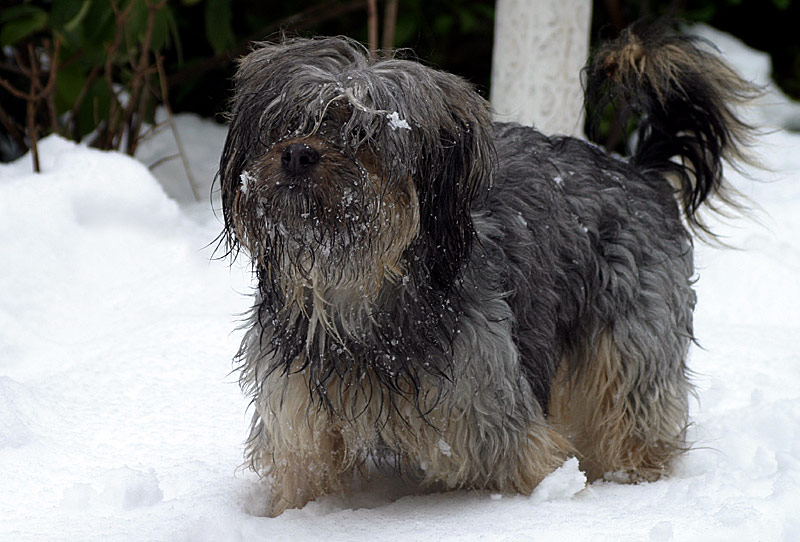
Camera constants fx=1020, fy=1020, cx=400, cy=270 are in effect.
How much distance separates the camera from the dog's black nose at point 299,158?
8.24 ft

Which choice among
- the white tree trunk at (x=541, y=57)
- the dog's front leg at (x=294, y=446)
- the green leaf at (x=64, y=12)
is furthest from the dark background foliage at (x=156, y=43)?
the dog's front leg at (x=294, y=446)

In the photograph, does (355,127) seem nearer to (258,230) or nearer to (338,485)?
(258,230)

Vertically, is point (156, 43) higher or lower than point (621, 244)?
higher

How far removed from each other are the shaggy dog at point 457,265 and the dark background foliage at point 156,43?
0.93 metres

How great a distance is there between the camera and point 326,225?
8.49 feet

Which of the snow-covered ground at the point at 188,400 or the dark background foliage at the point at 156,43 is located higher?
the dark background foliage at the point at 156,43

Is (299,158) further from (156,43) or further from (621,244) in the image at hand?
(156,43)

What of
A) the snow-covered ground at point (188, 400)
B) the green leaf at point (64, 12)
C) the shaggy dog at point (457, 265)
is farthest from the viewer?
the green leaf at point (64, 12)

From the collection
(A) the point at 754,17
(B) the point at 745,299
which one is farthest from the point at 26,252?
(A) the point at 754,17

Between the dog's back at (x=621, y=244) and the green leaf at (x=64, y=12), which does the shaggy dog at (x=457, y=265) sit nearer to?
the dog's back at (x=621, y=244)

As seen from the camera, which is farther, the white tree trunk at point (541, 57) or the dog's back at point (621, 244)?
the white tree trunk at point (541, 57)

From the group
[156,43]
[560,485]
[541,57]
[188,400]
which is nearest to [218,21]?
[156,43]

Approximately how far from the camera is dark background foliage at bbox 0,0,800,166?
18.8ft

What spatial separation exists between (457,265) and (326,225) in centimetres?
46
